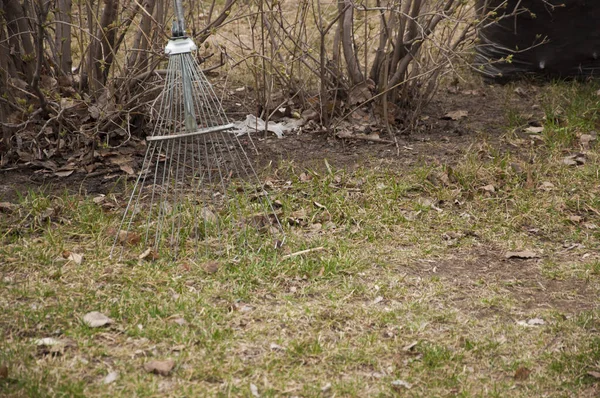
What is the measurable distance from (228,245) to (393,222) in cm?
100

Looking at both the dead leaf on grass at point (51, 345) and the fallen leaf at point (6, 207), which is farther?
the fallen leaf at point (6, 207)

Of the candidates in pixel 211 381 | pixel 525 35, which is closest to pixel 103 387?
pixel 211 381

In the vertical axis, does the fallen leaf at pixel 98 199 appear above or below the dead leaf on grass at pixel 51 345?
above

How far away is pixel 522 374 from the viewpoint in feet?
10.3

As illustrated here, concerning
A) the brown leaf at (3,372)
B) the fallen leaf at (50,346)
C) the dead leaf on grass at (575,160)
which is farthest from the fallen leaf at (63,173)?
the dead leaf on grass at (575,160)

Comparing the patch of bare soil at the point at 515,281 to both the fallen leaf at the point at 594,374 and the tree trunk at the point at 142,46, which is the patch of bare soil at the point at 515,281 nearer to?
the fallen leaf at the point at 594,374

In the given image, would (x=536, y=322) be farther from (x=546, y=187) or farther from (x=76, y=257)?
(x=76, y=257)

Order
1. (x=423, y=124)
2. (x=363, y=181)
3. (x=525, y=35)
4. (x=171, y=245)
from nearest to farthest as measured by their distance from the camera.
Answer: (x=171, y=245) < (x=363, y=181) < (x=423, y=124) < (x=525, y=35)

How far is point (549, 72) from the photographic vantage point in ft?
22.1

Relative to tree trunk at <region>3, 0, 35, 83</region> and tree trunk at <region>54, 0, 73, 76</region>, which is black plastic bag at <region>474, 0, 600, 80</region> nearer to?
tree trunk at <region>54, 0, 73, 76</region>

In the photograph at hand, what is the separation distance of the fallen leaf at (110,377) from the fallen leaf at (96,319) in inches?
14.4

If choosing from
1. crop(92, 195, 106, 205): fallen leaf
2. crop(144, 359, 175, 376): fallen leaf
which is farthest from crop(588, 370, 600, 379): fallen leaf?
crop(92, 195, 106, 205): fallen leaf

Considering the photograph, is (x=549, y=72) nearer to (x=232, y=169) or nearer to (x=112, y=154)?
(x=232, y=169)

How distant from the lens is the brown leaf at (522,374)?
3.14 m
